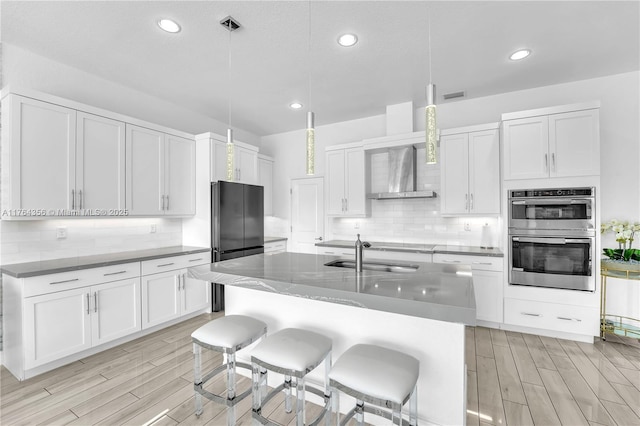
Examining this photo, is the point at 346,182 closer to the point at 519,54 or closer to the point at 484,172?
the point at 484,172

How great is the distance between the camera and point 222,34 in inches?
100

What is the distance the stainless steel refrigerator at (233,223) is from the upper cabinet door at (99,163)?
1115 millimetres

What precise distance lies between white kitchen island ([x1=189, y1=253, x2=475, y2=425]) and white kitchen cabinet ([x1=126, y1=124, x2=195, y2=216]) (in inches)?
77.2

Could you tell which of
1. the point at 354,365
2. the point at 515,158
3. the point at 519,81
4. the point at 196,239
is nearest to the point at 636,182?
the point at 515,158

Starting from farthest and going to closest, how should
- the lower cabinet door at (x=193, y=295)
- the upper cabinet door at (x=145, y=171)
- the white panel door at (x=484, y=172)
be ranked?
the lower cabinet door at (x=193, y=295) < the white panel door at (x=484, y=172) < the upper cabinet door at (x=145, y=171)

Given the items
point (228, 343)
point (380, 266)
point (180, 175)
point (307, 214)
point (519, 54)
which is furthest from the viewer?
point (307, 214)

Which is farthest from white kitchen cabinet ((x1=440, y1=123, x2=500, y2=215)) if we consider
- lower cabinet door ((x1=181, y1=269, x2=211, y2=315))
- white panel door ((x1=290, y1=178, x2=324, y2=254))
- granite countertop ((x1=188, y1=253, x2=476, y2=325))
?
lower cabinet door ((x1=181, y1=269, x2=211, y2=315))

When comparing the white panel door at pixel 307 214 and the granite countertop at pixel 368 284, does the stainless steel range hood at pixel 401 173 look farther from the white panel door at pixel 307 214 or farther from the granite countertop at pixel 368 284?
the granite countertop at pixel 368 284

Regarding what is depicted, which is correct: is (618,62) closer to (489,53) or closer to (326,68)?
(489,53)

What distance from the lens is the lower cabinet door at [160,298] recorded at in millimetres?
3230

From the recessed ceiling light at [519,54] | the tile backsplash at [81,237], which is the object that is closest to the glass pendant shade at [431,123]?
the recessed ceiling light at [519,54]

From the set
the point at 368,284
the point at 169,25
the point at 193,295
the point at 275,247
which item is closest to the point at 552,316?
the point at 368,284

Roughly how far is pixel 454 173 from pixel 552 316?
195cm

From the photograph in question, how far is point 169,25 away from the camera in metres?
2.41
